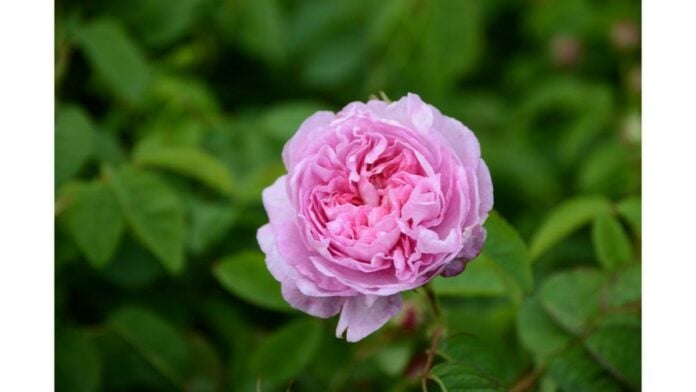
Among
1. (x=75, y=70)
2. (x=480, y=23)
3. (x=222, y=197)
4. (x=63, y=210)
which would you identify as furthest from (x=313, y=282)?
(x=480, y=23)

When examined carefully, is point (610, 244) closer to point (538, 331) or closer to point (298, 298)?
point (538, 331)

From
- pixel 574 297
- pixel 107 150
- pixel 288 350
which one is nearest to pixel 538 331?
pixel 574 297

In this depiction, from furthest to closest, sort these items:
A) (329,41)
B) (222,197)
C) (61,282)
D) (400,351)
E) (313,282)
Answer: (329,41) → (222,197) → (61,282) → (400,351) → (313,282)

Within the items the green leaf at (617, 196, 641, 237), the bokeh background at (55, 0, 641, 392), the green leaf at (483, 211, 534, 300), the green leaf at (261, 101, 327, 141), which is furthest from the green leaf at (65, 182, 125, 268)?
the green leaf at (617, 196, 641, 237)

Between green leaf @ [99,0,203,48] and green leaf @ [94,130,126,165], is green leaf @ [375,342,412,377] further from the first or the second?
green leaf @ [99,0,203,48]

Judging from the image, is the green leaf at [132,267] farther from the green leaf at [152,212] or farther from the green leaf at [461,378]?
the green leaf at [461,378]
